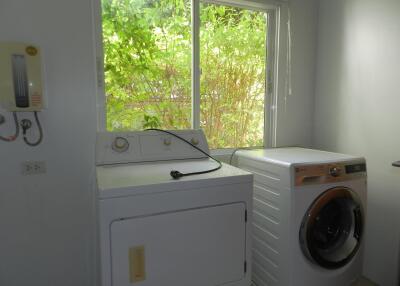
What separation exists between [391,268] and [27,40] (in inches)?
108

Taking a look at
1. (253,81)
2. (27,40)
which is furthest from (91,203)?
(253,81)

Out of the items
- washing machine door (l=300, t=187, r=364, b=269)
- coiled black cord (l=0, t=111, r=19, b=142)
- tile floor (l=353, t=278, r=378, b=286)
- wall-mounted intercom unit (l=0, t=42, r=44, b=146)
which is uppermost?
wall-mounted intercom unit (l=0, t=42, r=44, b=146)

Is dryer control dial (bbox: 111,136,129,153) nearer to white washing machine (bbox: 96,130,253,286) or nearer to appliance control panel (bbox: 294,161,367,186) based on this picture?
white washing machine (bbox: 96,130,253,286)

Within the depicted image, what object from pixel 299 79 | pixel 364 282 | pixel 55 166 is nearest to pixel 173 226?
pixel 55 166

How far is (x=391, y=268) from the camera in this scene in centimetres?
188

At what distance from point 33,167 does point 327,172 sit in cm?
175

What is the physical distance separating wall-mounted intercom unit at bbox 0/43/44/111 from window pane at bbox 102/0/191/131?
47cm

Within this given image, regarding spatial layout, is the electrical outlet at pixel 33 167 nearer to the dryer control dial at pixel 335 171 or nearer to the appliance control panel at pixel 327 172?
the appliance control panel at pixel 327 172

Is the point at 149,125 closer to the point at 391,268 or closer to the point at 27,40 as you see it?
the point at 27,40

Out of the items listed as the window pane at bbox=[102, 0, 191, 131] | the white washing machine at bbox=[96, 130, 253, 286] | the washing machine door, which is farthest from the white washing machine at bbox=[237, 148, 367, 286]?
the window pane at bbox=[102, 0, 191, 131]

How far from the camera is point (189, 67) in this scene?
7.04ft

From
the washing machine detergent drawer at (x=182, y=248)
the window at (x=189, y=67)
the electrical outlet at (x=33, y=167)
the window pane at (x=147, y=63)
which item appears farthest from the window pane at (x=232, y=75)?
the electrical outlet at (x=33, y=167)

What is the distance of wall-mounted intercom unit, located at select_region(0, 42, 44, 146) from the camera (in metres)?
1.45

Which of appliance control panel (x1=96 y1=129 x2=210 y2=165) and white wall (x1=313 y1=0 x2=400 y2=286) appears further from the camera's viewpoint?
white wall (x1=313 y1=0 x2=400 y2=286)
